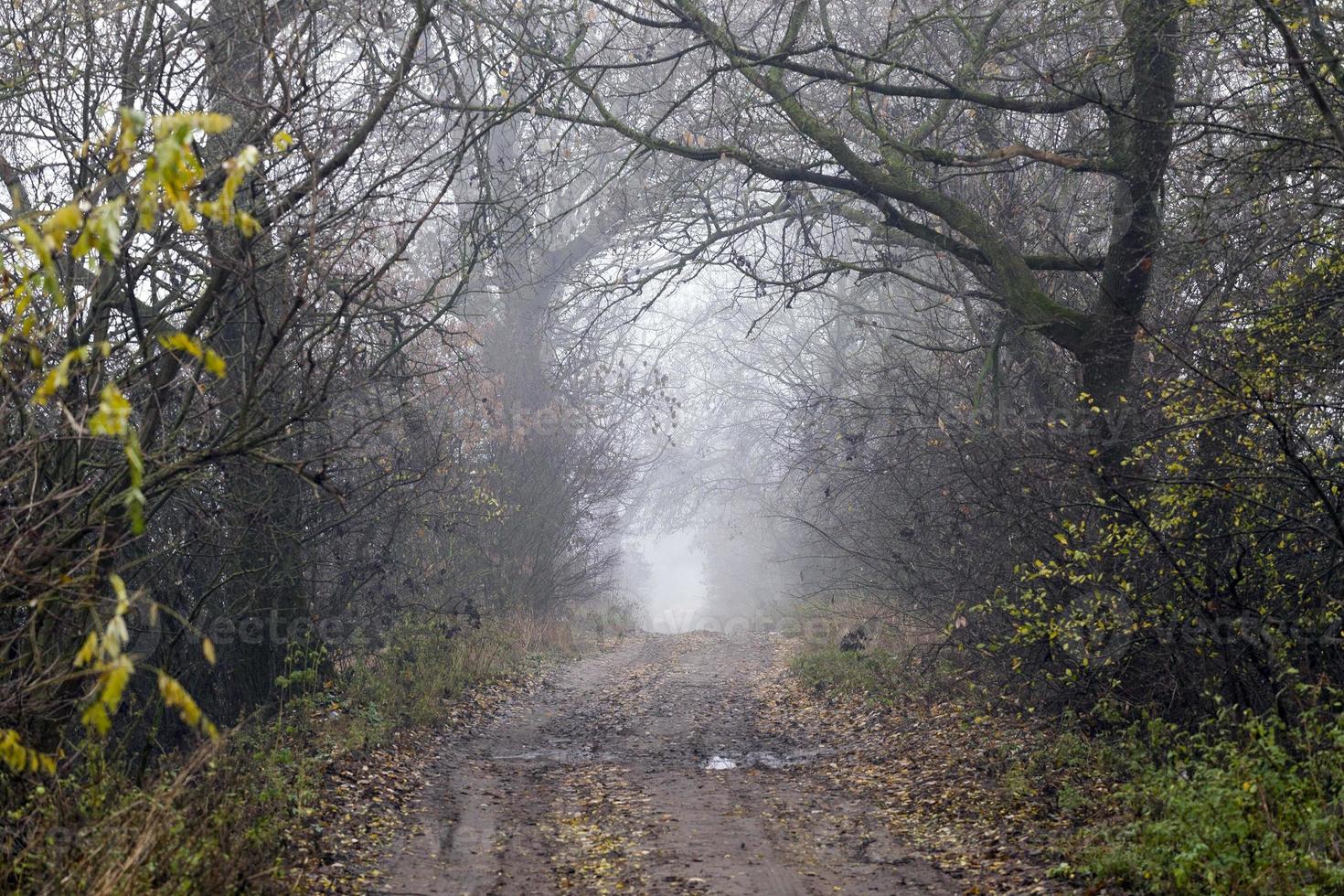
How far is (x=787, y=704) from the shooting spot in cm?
1337

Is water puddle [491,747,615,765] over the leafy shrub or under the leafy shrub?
under

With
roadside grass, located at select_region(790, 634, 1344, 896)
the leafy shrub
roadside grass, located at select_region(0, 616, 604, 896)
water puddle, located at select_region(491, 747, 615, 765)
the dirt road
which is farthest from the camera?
water puddle, located at select_region(491, 747, 615, 765)

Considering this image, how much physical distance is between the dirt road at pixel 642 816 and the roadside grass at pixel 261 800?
0.45 m

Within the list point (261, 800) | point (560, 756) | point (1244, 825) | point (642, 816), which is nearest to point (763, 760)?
point (560, 756)

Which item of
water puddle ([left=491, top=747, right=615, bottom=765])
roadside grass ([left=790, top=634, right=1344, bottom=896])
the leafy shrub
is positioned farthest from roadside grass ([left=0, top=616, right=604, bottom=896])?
the leafy shrub

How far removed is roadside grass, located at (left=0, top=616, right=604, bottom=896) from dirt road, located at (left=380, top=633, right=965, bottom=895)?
45 centimetres

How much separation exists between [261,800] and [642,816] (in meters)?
2.74

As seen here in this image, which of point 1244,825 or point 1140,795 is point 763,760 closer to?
point 1140,795

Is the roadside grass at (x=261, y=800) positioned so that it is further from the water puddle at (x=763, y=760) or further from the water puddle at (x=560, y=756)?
the water puddle at (x=763, y=760)

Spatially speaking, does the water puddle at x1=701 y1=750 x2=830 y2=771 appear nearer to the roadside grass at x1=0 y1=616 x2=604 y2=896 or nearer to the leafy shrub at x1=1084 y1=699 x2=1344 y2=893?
the roadside grass at x1=0 y1=616 x2=604 y2=896

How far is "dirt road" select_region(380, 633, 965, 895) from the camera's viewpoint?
630 cm

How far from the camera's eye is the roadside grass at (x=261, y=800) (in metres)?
4.69

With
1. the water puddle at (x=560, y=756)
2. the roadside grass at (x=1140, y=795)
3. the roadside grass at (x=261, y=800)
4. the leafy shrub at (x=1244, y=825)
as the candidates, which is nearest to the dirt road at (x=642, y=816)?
the water puddle at (x=560, y=756)

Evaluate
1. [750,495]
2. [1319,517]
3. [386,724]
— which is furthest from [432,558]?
[750,495]
